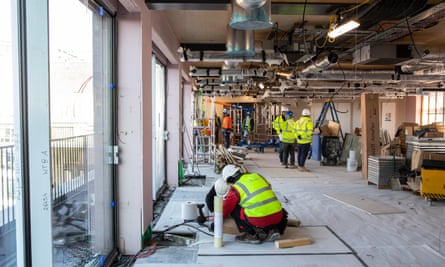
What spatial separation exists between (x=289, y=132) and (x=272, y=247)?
5528 millimetres

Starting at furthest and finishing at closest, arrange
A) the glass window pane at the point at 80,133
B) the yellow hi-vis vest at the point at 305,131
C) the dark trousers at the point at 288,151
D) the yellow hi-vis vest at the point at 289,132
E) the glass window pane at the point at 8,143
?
the dark trousers at the point at 288,151 < the yellow hi-vis vest at the point at 289,132 < the yellow hi-vis vest at the point at 305,131 < the glass window pane at the point at 80,133 < the glass window pane at the point at 8,143

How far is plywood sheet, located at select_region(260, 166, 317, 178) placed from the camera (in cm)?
744

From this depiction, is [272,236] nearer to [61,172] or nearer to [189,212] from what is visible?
[189,212]

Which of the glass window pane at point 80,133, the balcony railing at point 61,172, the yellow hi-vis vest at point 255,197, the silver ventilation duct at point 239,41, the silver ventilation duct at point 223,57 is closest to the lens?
the balcony railing at point 61,172

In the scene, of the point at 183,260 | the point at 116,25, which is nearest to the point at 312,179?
the point at 183,260

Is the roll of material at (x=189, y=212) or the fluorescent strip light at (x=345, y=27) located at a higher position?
the fluorescent strip light at (x=345, y=27)

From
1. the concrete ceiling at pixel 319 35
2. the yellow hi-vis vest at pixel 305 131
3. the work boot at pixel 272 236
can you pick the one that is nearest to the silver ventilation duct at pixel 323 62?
the concrete ceiling at pixel 319 35

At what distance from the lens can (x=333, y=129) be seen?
10.0 metres

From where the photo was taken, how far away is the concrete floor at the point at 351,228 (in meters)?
3.03

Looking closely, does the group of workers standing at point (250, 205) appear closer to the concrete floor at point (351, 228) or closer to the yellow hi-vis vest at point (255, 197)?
the yellow hi-vis vest at point (255, 197)

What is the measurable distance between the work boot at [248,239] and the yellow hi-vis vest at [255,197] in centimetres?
30

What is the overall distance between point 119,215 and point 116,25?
183 cm

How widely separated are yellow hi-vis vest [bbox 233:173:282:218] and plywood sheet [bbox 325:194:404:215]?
2.14m

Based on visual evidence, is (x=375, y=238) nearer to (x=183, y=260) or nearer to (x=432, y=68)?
(x=183, y=260)
